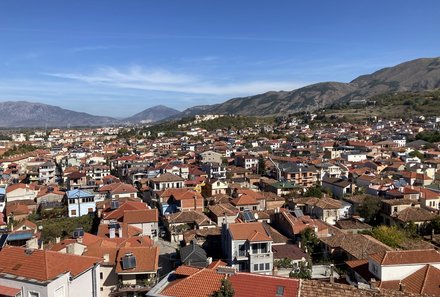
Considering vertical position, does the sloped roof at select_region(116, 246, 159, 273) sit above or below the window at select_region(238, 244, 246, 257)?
above

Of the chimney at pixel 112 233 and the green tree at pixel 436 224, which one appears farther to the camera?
the green tree at pixel 436 224

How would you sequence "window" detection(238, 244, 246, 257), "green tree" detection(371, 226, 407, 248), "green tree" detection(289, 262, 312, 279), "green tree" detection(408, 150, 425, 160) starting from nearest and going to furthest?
"green tree" detection(289, 262, 312, 279)
"window" detection(238, 244, 246, 257)
"green tree" detection(371, 226, 407, 248)
"green tree" detection(408, 150, 425, 160)

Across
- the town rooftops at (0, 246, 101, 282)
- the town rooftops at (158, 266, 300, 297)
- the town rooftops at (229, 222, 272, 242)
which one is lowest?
the town rooftops at (229, 222, 272, 242)

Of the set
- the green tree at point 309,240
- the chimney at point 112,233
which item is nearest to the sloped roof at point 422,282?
the green tree at point 309,240

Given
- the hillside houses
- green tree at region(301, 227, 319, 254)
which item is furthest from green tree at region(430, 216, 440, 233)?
green tree at region(301, 227, 319, 254)

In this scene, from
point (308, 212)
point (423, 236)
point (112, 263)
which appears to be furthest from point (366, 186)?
point (112, 263)

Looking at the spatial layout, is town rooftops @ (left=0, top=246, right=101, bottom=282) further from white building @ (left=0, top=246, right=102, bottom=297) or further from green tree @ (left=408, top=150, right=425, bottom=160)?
green tree @ (left=408, top=150, right=425, bottom=160)

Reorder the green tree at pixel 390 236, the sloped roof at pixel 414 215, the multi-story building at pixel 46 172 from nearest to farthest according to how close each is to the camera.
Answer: the green tree at pixel 390 236 < the sloped roof at pixel 414 215 < the multi-story building at pixel 46 172

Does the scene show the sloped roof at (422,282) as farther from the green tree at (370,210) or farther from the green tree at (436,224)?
the green tree at (370,210)

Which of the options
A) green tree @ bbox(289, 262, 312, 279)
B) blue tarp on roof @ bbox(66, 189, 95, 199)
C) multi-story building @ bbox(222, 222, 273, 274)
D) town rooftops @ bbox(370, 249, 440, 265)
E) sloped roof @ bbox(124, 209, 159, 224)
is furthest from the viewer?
blue tarp on roof @ bbox(66, 189, 95, 199)

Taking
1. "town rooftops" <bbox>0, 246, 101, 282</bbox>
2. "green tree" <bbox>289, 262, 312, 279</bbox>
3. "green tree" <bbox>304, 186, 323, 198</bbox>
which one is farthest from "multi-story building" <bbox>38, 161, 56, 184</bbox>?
"town rooftops" <bbox>0, 246, 101, 282</bbox>

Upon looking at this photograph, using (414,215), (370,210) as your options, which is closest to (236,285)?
(414,215)

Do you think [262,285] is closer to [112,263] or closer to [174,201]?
[112,263]

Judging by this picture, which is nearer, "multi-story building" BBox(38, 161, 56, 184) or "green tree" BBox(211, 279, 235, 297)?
"green tree" BBox(211, 279, 235, 297)
